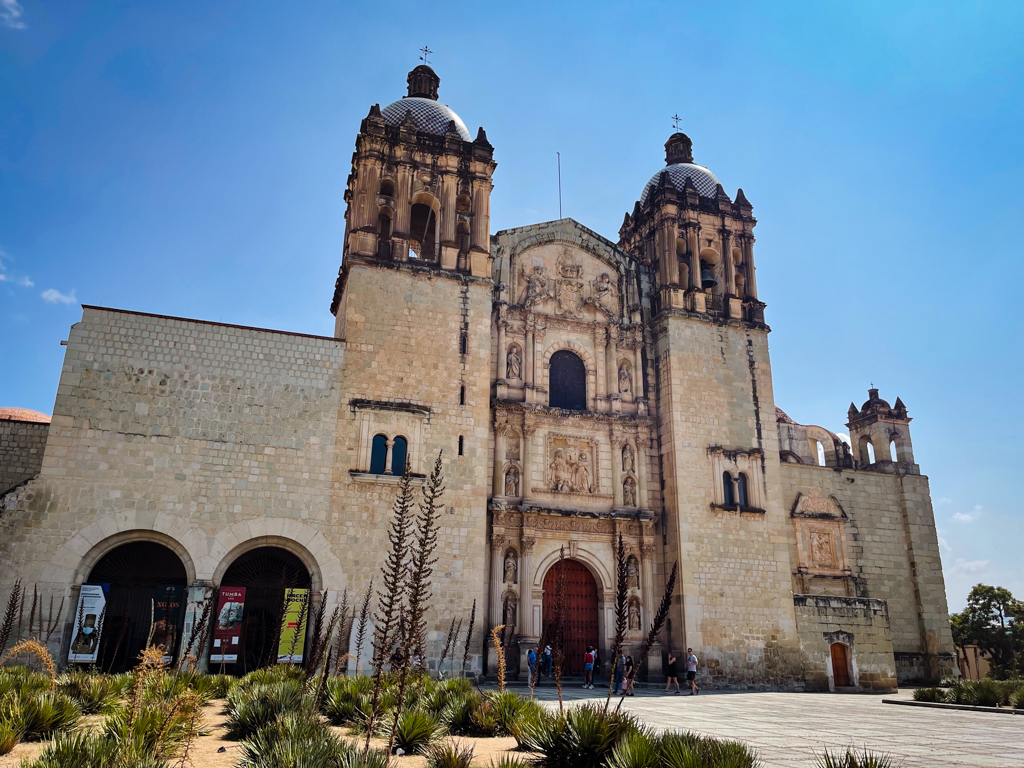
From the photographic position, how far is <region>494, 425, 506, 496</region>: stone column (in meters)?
20.8

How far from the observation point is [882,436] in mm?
28078

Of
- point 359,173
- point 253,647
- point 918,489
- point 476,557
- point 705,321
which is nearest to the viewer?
point 253,647

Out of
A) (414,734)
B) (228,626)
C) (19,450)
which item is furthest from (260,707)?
(19,450)

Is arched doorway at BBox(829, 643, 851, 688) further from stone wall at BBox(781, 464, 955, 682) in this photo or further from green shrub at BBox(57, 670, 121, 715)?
green shrub at BBox(57, 670, 121, 715)

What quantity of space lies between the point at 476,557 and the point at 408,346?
6.08 m

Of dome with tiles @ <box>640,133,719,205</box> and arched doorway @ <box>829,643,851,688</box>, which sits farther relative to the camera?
dome with tiles @ <box>640,133,719,205</box>

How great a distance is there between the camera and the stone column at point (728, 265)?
2523 cm

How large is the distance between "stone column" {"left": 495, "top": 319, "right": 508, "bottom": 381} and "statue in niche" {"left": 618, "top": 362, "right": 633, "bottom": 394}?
13.0ft

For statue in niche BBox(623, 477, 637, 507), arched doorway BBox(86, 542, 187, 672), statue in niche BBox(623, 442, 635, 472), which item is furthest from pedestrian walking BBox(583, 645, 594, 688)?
arched doorway BBox(86, 542, 187, 672)

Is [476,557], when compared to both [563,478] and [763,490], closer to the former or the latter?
[563,478]

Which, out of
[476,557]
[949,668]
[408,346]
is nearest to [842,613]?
[949,668]

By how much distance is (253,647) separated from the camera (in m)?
17.5

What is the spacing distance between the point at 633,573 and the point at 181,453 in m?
12.8

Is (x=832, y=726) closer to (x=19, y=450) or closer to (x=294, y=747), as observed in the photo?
(x=294, y=747)
